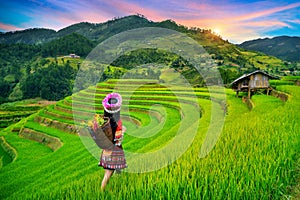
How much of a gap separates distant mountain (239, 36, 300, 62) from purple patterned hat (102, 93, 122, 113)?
286ft

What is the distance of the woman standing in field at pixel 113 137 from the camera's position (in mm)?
3143

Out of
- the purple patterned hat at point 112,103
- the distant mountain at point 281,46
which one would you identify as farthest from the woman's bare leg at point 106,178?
the distant mountain at point 281,46

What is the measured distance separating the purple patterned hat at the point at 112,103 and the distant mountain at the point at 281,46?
87281 mm

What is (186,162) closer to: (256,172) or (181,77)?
(256,172)

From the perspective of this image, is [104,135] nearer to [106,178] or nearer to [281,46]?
[106,178]

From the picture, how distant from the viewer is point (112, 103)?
3166 mm

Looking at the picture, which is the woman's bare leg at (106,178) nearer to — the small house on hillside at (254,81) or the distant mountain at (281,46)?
the small house on hillside at (254,81)

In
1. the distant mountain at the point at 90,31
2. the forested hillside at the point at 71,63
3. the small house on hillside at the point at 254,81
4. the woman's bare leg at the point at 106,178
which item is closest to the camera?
the woman's bare leg at the point at 106,178

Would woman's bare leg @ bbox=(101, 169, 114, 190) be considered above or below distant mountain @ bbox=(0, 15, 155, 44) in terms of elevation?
below

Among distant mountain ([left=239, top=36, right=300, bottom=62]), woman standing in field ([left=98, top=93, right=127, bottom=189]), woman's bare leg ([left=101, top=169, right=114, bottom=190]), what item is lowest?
woman's bare leg ([left=101, top=169, right=114, bottom=190])

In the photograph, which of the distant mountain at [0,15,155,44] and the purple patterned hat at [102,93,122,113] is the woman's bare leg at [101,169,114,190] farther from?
the distant mountain at [0,15,155,44]

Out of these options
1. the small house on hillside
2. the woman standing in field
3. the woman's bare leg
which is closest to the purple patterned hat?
the woman standing in field

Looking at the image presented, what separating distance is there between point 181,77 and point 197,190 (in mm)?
33706

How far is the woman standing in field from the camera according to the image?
3.14 m
